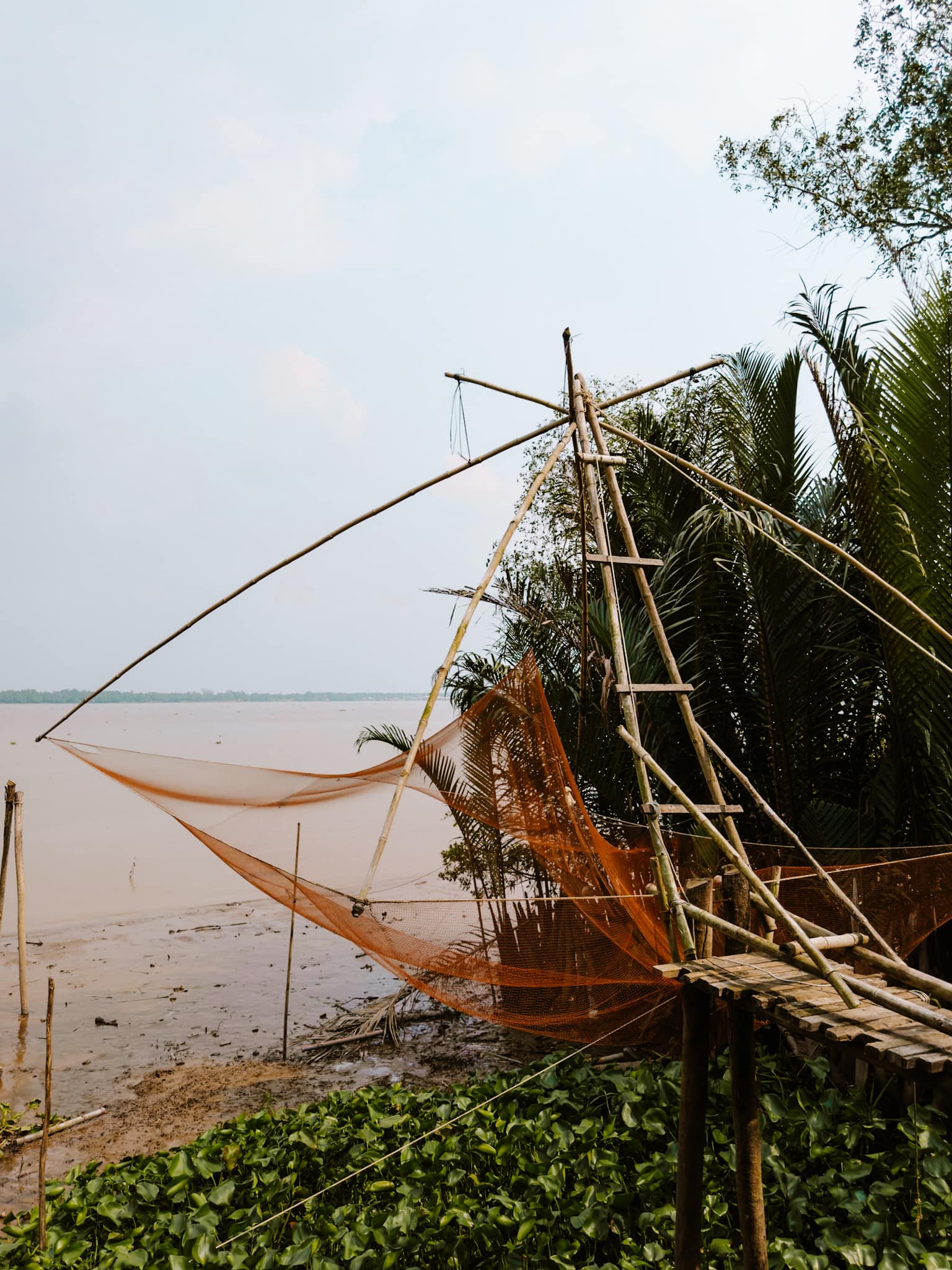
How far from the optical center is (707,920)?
2.30m

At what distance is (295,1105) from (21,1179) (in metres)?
1.03

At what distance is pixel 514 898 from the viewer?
345 cm

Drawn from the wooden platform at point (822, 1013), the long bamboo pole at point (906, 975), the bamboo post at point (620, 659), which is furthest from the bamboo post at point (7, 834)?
the long bamboo pole at point (906, 975)

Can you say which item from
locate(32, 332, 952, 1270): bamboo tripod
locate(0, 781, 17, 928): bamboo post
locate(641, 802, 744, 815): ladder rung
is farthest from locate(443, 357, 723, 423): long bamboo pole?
locate(0, 781, 17, 928): bamboo post

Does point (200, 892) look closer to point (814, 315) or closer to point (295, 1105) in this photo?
point (295, 1105)

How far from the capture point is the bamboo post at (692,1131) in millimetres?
2174

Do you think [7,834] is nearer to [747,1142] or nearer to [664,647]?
[664,647]

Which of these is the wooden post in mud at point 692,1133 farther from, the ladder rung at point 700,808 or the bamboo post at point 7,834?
the bamboo post at point 7,834

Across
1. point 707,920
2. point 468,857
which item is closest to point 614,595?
point 707,920

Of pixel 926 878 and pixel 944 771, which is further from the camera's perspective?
pixel 944 771

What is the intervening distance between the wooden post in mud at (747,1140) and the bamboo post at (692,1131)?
72mm

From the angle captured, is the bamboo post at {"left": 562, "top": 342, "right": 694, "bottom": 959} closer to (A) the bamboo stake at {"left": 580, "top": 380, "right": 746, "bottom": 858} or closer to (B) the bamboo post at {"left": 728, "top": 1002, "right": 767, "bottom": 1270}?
(A) the bamboo stake at {"left": 580, "top": 380, "right": 746, "bottom": 858}

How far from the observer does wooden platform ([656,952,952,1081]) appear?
1636 mm

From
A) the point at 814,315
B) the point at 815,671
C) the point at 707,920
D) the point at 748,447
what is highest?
the point at 814,315
